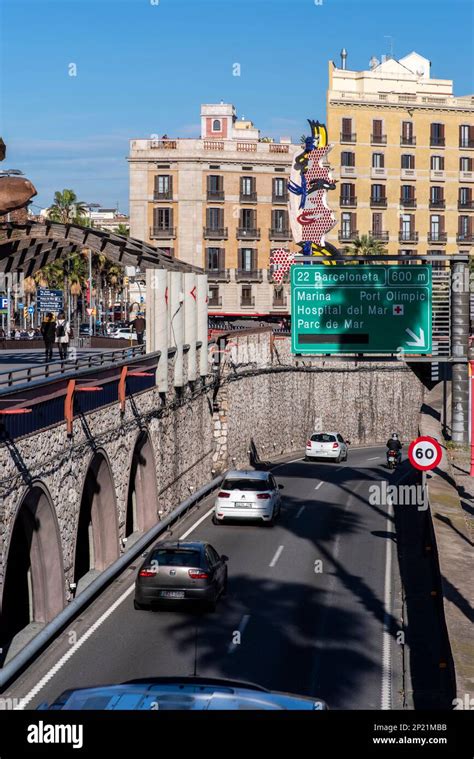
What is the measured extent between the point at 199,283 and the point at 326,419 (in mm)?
27666

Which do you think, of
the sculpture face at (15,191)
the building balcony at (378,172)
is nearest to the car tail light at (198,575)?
the sculpture face at (15,191)

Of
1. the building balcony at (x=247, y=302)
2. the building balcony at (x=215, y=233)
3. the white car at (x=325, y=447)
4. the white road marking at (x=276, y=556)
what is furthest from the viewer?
the building balcony at (x=247, y=302)

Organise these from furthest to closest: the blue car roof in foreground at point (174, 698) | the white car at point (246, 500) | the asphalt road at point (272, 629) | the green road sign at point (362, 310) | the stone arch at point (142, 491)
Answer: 1. the white car at point (246, 500)
2. the stone arch at point (142, 491)
3. the green road sign at point (362, 310)
4. the asphalt road at point (272, 629)
5. the blue car roof in foreground at point (174, 698)

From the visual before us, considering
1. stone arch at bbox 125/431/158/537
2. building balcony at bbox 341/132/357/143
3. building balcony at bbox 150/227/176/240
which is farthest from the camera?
building balcony at bbox 341/132/357/143

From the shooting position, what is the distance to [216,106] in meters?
102

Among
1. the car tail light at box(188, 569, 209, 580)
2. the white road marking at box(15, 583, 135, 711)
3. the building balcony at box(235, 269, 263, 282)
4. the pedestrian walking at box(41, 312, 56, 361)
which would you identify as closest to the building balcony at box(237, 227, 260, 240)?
the building balcony at box(235, 269, 263, 282)

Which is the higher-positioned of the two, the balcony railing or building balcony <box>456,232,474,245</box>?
the balcony railing

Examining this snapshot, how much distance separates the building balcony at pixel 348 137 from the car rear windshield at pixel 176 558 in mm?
68796

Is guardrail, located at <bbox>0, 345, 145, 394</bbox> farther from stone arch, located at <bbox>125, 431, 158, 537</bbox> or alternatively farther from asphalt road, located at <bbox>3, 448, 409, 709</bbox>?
asphalt road, located at <bbox>3, 448, 409, 709</bbox>

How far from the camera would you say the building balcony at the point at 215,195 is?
82.2 m

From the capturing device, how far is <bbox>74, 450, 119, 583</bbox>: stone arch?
85.0ft

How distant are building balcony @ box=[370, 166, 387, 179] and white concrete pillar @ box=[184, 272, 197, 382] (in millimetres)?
51272

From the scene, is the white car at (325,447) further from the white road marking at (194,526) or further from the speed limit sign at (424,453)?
Answer: the speed limit sign at (424,453)
